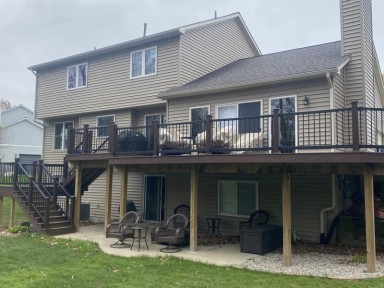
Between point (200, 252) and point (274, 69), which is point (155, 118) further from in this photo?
point (200, 252)

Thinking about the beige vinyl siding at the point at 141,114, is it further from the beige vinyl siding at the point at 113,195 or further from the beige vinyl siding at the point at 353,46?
the beige vinyl siding at the point at 353,46

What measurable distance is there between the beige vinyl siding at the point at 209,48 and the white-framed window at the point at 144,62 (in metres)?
1.25

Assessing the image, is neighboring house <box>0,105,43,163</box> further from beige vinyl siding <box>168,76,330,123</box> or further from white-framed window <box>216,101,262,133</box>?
white-framed window <box>216,101,262,133</box>

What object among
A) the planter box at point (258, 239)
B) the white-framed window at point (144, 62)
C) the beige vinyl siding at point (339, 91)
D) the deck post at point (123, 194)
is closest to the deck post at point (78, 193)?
the deck post at point (123, 194)

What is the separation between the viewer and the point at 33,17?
3338 centimetres

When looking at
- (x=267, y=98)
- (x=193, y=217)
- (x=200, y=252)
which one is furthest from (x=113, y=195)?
(x=267, y=98)

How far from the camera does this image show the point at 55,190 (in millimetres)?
12117

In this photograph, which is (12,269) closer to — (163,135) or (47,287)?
(47,287)

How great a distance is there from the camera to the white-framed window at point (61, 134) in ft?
56.9

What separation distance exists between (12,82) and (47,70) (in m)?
57.4

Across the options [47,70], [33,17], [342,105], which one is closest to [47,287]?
[342,105]

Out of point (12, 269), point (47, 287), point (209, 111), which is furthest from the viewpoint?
point (209, 111)

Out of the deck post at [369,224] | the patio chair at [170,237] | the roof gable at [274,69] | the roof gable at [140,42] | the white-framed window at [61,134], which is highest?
the roof gable at [140,42]

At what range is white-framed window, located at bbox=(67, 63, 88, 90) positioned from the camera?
16312 mm
